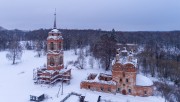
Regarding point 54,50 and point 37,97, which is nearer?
point 37,97

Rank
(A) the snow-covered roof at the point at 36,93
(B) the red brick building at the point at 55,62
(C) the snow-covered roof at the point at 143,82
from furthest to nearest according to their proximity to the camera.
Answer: (B) the red brick building at the point at 55,62, (C) the snow-covered roof at the point at 143,82, (A) the snow-covered roof at the point at 36,93

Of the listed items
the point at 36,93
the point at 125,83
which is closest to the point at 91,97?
the point at 125,83

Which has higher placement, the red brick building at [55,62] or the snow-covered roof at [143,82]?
the red brick building at [55,62]

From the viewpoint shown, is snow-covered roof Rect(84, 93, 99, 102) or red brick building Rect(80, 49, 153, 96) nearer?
snow-covered roof Rect(84, 93, 99, 102)

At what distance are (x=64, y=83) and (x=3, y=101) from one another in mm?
10530

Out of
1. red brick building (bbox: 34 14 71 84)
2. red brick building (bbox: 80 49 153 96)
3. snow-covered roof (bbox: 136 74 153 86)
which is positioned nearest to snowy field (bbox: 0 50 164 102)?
red brick building (bbox: 80 49 153 96)

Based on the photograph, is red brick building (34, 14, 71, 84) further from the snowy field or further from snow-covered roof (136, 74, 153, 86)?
snow-covered roof (136, 74, 153, 86)

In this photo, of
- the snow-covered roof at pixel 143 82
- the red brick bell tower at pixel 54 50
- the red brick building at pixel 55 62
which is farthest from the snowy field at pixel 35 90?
the red brick bell tower at pixel 54 50

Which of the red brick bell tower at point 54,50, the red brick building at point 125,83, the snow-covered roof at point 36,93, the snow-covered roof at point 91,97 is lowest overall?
the snow-covered roof at point 91,97

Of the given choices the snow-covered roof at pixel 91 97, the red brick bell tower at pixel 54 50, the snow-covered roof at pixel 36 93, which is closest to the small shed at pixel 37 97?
the snow-covered roof at pixel 36 93

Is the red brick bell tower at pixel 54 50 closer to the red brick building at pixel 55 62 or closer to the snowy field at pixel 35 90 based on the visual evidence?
the red brick building at pixel 55 62

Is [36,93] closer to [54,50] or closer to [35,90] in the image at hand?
[35,90]

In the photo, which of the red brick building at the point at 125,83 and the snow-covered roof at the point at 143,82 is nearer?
the snow-covered roof at the point at 143,82

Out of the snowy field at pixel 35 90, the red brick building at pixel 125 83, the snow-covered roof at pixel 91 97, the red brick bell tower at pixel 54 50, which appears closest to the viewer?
the snow-covered roof at pixel 91 97
